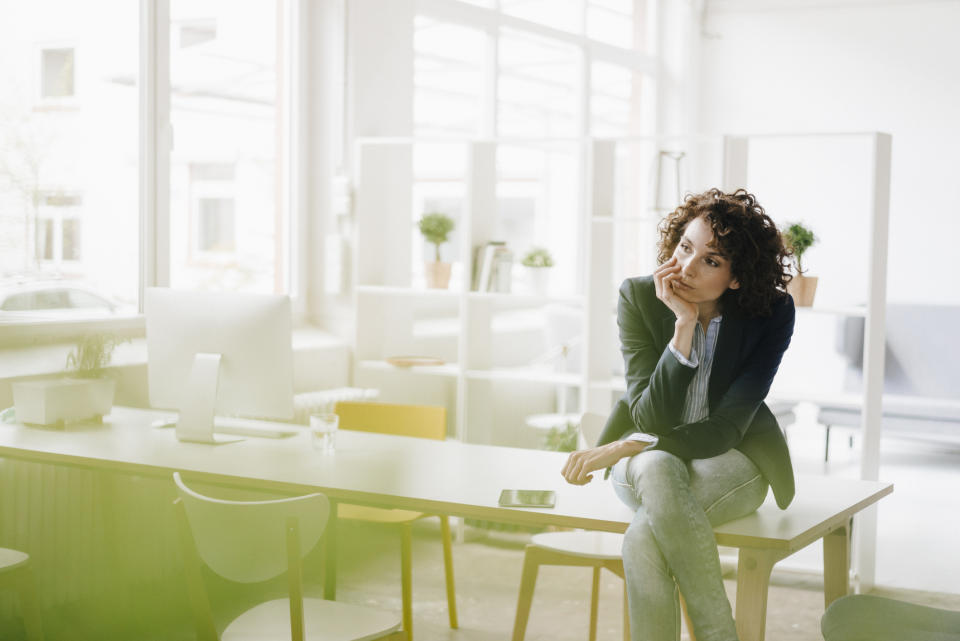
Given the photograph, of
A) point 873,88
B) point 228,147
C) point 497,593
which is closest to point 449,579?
point 497,593

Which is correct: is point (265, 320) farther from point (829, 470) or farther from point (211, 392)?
point (829, 470)

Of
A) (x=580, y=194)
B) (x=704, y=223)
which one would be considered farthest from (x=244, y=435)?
(x=580, y=194)

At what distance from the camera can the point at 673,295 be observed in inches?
99.6

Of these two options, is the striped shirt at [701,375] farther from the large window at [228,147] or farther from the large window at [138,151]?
the large window at [228,147]

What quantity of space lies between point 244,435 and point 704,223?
1.62m

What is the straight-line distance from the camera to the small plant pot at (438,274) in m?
5.05

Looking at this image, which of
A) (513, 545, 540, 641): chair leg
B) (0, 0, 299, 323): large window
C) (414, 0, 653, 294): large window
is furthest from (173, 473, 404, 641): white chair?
(414, 0, 653, 294): large window

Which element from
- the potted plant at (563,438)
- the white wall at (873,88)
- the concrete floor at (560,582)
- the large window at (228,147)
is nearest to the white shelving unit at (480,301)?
the potted plant at (563,438)

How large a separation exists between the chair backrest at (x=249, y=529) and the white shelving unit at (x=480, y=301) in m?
2.56

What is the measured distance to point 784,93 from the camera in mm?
8625

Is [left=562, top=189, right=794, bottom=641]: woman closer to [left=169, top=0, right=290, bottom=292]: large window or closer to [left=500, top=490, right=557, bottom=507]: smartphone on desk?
[left=500, top=490, right=557, bottom=507]: smartphone on desk

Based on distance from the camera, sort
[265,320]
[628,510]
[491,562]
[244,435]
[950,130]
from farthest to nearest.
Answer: [950,130], [491,562], [244,435], [265,320], [628,510]

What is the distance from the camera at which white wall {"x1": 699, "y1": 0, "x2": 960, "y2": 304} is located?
26.1 ft

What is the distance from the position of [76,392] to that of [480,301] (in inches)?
82.6
